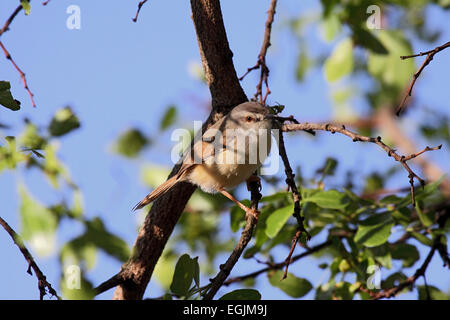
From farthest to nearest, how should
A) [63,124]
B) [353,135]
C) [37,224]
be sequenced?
[63,124] < [353,135] < [37,224]

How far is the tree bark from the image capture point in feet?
13.8

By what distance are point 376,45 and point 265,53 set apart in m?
0.98

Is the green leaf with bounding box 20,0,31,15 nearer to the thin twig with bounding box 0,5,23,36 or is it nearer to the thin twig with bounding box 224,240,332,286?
the thin twig with bounding box 0,5,23,36

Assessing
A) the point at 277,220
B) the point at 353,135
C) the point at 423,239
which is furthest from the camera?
the point at 423,239

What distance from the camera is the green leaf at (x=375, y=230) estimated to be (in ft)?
13.4

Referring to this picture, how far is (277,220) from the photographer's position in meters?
4.14

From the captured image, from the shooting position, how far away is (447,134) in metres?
5.86

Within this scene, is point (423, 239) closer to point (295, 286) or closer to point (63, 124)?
point (295, 286)

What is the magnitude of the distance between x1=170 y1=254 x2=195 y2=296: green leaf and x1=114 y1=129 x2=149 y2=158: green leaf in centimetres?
178

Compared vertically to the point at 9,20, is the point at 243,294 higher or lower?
lower

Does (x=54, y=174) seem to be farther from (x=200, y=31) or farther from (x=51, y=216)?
(x=200, y=31)

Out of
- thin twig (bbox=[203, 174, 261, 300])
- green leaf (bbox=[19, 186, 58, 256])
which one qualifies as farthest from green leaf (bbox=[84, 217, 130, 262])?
thin twig (bbox=[203, 174, 261, 300])

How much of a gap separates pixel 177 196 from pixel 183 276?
3.48 feet

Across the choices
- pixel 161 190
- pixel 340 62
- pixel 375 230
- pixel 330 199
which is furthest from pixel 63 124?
pixel 340 62
